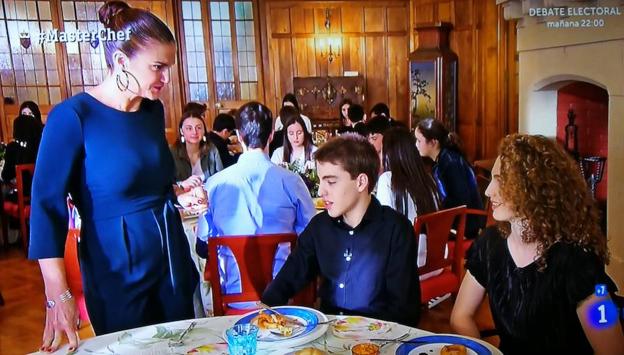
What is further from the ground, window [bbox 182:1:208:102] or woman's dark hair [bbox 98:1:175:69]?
window [bbox 182:1:208:102]

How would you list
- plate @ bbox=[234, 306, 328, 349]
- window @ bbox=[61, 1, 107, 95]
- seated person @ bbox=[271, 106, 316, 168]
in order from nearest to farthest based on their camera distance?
plate @ bbox=[234, 306, 328, 349] < seated person @ bbox=[271, 106, 316, 168] < window @ bbox=[61, 1, 107, 95]

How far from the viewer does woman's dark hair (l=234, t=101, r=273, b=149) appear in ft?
7.86

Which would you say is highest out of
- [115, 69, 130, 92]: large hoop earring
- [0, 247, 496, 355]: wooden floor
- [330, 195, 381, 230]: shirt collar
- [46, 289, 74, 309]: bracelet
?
[115, 69, 130, 92]: large hoop earring

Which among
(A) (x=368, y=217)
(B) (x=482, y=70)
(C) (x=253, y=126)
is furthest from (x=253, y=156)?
(B) (x=482, y=70)

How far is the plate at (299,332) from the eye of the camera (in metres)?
1.34

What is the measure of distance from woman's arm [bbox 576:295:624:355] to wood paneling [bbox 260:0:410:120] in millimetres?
7446

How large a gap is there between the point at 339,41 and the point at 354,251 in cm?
734

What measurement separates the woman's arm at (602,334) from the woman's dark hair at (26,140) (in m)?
4.84

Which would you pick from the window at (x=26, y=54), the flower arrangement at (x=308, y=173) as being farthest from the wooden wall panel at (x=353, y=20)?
the flower arrangement at (x=308, y=173)

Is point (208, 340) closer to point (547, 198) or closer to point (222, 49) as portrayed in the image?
point (547, 198)

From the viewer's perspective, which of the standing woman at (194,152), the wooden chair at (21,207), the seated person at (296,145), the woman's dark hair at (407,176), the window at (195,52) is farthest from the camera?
the window at (195,52)

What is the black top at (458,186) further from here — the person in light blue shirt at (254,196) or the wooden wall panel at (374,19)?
the wooden wall panel at (374,19)

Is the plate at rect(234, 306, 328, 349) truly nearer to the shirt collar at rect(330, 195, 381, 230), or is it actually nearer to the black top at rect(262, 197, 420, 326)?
the black top at rect(262, 197, 420, 326)

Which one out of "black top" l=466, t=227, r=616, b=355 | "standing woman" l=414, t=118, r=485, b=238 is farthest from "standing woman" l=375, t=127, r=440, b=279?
"black top" l=466, t=227, r=616, b=355
